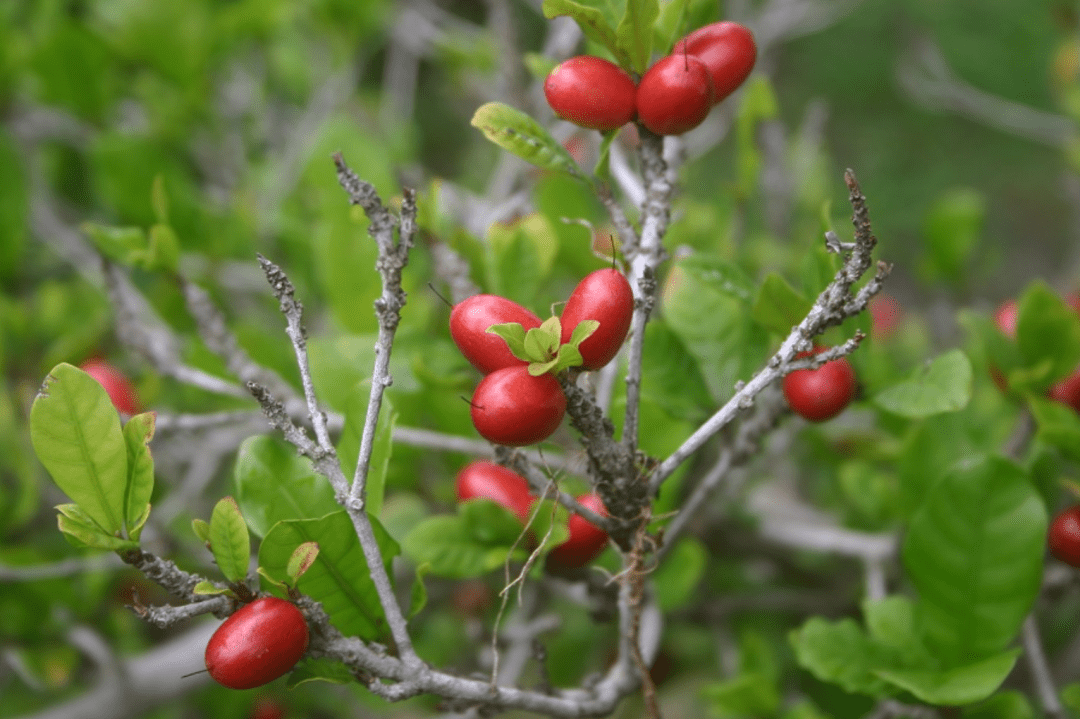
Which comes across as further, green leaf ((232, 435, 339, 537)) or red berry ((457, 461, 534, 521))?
red berry ((457, 461, 534, 521))

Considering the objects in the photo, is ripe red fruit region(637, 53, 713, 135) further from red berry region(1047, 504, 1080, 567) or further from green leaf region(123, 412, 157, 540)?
red berry region(1047, 504, 1080, 567)

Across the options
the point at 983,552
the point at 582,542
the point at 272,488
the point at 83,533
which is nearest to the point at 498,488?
the point at 582,542

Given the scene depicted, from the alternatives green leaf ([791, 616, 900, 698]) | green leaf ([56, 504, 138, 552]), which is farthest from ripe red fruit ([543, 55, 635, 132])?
green leaf ([791, 616, 900, 698])

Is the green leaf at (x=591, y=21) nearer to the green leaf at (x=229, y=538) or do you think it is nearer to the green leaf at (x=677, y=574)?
the green leaf at (x=229, y=538)

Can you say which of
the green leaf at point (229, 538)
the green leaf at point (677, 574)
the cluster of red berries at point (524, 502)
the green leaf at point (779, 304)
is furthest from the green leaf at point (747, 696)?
the green leaf at point (229, 538)

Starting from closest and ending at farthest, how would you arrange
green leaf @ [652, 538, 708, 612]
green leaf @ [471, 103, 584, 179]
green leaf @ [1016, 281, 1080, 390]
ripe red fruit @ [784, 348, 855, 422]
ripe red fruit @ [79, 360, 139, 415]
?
green leaf @ [471, 103, 584, 179]
ripe red fruit @ [784, 348, 855, 422]
green leaf @ [1016, 281, 1080, 390]
green leaf @ [652, 538, 708, 612]
ripe red fruit @ [79, 360, 139, 415]

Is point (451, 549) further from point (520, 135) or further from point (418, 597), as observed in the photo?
point (520, 135)

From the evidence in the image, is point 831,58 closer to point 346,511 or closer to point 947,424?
point 947,424

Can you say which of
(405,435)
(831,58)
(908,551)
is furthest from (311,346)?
(831,58)

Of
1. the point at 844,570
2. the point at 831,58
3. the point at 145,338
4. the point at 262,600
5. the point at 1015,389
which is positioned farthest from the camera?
the point at 831,58
